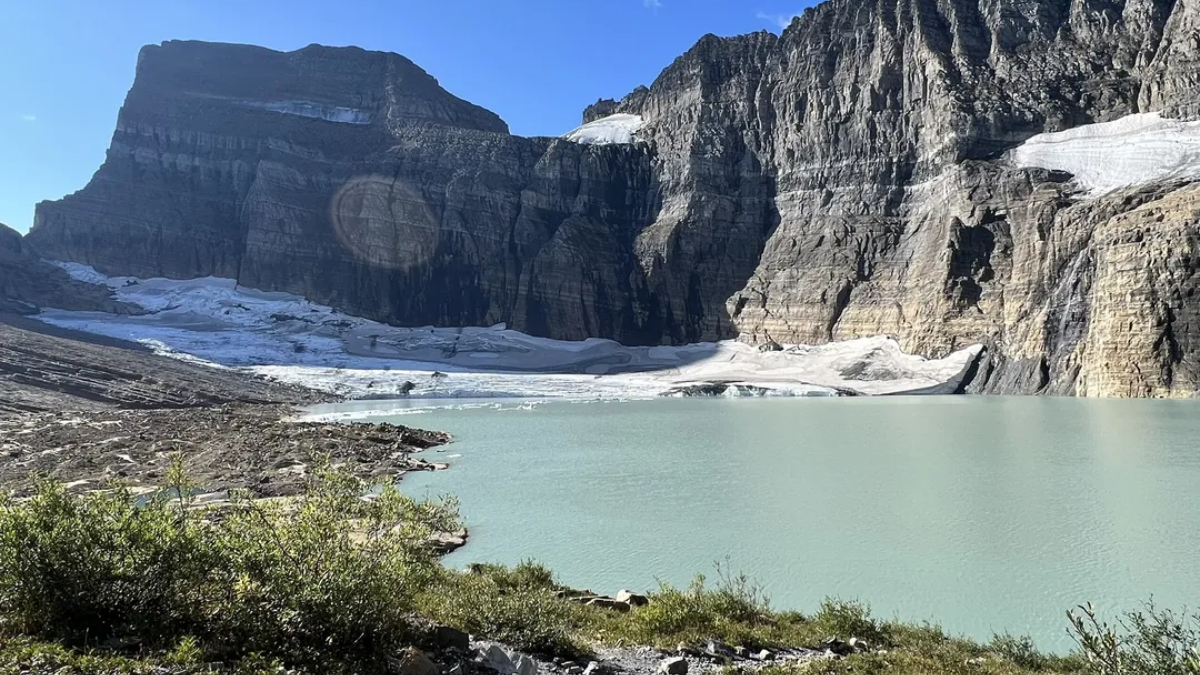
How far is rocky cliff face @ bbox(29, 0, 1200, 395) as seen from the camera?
60.7 meters

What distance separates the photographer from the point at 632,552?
41.8 feet

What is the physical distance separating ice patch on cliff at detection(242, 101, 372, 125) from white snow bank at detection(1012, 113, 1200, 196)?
108m

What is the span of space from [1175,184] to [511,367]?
6941cm

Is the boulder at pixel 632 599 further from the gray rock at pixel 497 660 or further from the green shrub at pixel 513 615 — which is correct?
the gray rock at pixel 497 660

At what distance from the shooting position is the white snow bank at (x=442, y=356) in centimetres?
6850

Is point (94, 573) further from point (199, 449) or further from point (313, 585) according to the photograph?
point (199, 449)

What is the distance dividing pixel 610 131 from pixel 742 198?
1310 inches

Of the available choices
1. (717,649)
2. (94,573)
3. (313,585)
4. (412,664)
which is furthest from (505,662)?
(94,573)

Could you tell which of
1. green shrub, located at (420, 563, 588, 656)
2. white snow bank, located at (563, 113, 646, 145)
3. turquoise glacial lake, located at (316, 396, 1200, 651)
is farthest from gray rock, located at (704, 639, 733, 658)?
white snow bank, located at (563, 113, 646, 145)

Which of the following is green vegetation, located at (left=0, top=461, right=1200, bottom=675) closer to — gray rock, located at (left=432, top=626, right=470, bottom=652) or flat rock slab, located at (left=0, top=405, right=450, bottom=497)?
gray rock, located at (left=432, top=626, right=470, bottom=652)

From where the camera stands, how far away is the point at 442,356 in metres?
90.1

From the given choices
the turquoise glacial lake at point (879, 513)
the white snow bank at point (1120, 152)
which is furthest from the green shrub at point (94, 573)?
the white snow bank at point (1120, 152)

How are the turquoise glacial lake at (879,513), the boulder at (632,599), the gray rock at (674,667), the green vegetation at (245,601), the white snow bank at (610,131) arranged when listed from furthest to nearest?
1. the white snow bank at (610,131)
2. the turquoise glacial lake at (879,513)
3. the boulder at (632,599)
4. the gray rock at (674,667)
5. the green vegetation at (245,601)

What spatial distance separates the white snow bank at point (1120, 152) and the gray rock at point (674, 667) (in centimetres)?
7095
